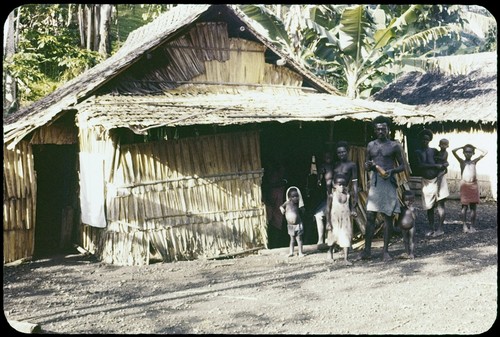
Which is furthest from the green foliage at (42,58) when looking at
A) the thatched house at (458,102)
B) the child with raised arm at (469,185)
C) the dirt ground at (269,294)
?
the thatched house at (458,102)

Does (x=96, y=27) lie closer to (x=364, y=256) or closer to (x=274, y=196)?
(x=274, y=196)

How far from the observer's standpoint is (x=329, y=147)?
33.8 feet

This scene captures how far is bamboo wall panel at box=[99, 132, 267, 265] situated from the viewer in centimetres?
→ 841

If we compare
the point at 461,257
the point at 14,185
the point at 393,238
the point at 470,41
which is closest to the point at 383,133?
the point at 461,257

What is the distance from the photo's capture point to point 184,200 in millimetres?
8758

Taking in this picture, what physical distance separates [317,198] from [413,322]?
575 centimetres

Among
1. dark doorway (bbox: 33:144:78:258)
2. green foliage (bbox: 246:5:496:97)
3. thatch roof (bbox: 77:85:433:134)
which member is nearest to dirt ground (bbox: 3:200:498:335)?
dark doorway (bbox: 33:144:78:258)

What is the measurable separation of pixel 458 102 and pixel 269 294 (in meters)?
12.8

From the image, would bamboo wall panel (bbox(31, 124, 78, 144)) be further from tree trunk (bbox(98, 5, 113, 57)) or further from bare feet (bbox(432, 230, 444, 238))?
tree trunk (bbox(98, 5, 113, 57))

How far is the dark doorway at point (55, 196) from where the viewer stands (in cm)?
1027

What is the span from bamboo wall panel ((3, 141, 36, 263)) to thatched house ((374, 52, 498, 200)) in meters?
11.3

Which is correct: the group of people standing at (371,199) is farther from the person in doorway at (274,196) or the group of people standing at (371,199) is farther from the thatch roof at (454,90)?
the thatch roof at (454,90)

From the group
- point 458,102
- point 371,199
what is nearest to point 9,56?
point 371,199

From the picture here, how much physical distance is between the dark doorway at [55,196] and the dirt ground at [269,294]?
1.21 m
